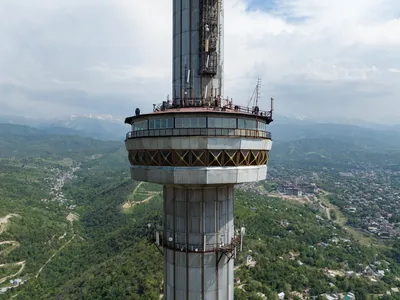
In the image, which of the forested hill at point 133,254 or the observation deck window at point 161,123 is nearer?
the observation deck window at point 161,123

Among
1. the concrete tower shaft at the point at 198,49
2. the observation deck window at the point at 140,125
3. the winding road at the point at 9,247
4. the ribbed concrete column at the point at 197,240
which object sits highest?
the concrete tower shaft at the point at 198,49

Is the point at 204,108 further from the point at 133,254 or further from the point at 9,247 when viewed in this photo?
the point at 9,247

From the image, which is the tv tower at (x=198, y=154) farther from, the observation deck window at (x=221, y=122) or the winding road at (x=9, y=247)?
the winding road at (x=9, y=247)

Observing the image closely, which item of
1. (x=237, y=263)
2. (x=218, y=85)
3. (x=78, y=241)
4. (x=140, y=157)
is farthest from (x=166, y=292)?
(x=78, y=241)

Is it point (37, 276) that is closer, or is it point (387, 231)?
point (37, 276)

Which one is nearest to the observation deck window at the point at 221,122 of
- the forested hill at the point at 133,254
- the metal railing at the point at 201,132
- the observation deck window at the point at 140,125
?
the metal railing at the point at 201,132

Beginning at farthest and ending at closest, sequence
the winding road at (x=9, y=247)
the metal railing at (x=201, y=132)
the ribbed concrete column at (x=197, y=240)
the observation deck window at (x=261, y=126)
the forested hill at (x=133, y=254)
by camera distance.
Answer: the winding road at (x=9, y=247)
the forested hill at (x=133, y=254)
the observation deck window at (x=261, y=126)
the ribbed concrete column at (x=197, y=240)
the metal railing at (x=201, y=132)

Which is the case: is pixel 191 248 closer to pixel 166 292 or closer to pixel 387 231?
pixel 166 292
